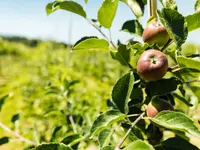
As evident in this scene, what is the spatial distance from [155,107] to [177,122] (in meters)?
0.15

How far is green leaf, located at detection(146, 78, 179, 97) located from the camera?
878 mm

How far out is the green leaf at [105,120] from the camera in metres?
0.74

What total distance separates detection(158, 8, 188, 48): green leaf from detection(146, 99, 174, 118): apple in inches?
6.8

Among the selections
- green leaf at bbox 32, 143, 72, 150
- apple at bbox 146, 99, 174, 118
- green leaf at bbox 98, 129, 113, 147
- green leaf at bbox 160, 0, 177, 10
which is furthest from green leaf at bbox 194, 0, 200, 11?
green leaf at bbox 32, 143, 72, 150

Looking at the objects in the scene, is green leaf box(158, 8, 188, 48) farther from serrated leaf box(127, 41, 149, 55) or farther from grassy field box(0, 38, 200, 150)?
grassy field box(0, 38, 200, 150)

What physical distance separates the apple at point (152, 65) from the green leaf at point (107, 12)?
164 millimetres

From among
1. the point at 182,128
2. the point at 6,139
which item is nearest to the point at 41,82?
the point at 6,139

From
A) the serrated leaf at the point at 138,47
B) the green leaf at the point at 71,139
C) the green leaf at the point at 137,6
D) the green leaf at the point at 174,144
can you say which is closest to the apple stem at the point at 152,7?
the green leaf at the point at 137,6

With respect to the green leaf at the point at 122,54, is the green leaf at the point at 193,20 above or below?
above

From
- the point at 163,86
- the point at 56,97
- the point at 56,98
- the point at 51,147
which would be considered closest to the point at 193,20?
the point at 163,86

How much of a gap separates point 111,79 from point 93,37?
388cm

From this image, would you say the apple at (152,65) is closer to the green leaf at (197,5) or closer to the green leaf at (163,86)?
the green leaf at (163,86)

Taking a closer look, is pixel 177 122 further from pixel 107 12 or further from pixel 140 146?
pixel 107 12

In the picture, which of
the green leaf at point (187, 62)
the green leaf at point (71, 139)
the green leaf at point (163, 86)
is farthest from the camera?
the green leaf at point (71, 139)
